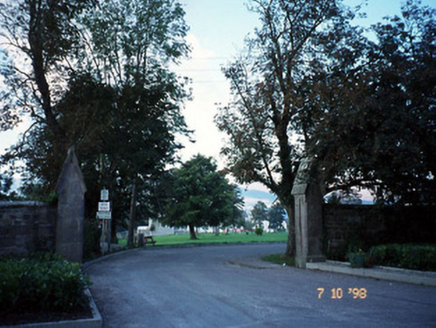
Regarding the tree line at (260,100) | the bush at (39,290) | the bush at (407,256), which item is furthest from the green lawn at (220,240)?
the bush at (39,290)

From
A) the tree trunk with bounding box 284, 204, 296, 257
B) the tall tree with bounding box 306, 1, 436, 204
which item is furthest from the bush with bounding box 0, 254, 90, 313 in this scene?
the tree trunk with bounding box 284, 204, 296, 257

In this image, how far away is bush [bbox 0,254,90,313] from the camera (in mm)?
6301

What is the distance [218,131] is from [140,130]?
5.33 meters

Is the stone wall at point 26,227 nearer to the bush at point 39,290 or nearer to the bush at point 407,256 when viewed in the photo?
the bush at point 39,290

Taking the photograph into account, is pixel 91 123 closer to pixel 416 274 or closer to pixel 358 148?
pixel 358 148

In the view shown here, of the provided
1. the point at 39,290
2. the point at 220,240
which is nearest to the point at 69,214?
the point at 39,290

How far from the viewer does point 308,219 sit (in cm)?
1555

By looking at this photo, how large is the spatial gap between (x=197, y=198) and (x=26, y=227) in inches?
1387

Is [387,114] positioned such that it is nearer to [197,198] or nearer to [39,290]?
[39,290]
